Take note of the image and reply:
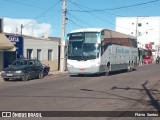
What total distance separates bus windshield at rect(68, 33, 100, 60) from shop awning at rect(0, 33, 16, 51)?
17.9 ft

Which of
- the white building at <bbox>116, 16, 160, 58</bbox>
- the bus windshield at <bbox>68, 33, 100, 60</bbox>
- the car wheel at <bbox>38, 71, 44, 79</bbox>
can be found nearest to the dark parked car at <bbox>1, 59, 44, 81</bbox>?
the car wheel at <bbox>38, 71, 44, 79</bbox>

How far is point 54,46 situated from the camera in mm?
42906

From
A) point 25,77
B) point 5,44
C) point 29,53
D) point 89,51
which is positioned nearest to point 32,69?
point 25,77

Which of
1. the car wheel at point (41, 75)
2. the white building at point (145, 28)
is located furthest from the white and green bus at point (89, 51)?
the white building at point (145, 28)

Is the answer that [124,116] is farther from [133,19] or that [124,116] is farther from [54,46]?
[133,19]

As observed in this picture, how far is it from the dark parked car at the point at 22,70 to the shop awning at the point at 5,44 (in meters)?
3.59

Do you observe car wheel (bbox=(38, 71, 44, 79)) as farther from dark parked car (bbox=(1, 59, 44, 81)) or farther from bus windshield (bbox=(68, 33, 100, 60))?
bus windshield (bbox=(68, 33, 100, 60))

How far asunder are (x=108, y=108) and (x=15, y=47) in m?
22.0

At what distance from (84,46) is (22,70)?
5.45 metres

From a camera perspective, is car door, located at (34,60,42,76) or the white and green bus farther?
the white and green bus

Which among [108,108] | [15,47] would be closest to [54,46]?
[15,47]

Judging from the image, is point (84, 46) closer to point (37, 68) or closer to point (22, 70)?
point (37, 68)

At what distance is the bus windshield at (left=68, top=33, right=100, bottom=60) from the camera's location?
2908 centimetres

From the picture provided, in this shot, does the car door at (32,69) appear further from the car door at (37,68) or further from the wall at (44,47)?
the wall at (44,47)
